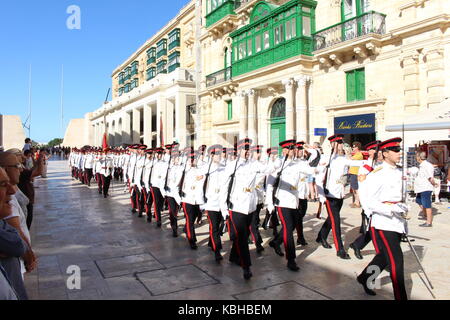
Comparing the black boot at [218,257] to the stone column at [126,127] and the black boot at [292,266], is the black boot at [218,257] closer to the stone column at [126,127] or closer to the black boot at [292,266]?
the black boot at [292,266]

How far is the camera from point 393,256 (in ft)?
13.0

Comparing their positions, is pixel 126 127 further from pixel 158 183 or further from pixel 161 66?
pixel 158 183

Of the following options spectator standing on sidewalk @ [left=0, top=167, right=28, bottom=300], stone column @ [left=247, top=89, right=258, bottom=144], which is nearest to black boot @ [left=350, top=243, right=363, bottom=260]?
spectator standing on sidewalk @ [left=0, top=167, right=28, bottom=300]

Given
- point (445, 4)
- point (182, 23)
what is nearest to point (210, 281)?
point (445, 4)

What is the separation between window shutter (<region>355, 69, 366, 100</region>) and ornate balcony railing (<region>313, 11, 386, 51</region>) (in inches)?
66.2

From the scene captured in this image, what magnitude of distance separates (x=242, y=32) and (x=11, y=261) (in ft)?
73.0

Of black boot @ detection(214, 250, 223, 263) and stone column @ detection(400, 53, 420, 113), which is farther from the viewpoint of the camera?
stone column @ detection(400, 53, 420, 113)

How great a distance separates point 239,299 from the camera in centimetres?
425

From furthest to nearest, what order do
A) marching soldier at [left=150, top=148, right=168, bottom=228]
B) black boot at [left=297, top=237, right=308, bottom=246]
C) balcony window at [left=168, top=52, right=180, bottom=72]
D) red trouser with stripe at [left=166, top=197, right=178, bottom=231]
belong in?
balcony window at [left=168, top=52, right=180, bottom=72] → marching soldier at [left=150, top=148, right=168, bottom=228] → red trouser with stripe at [left=166, top=197, right=178, bottom=231] → black boot at [left=297, top=237, right=308, bottom=246]

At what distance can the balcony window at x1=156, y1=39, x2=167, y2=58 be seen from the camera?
42647 millimetres

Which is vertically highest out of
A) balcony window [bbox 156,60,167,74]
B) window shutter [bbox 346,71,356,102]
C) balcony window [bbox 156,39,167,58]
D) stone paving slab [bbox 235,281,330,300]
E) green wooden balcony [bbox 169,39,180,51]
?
balcony window [bbox 156,39,167,58]

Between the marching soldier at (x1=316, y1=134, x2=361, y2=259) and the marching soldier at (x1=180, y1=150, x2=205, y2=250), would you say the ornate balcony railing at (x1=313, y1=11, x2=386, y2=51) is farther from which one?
the marching soldier at (x1=180, y1=150, x2=205, y2=250)

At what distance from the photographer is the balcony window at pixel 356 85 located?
653 inches
